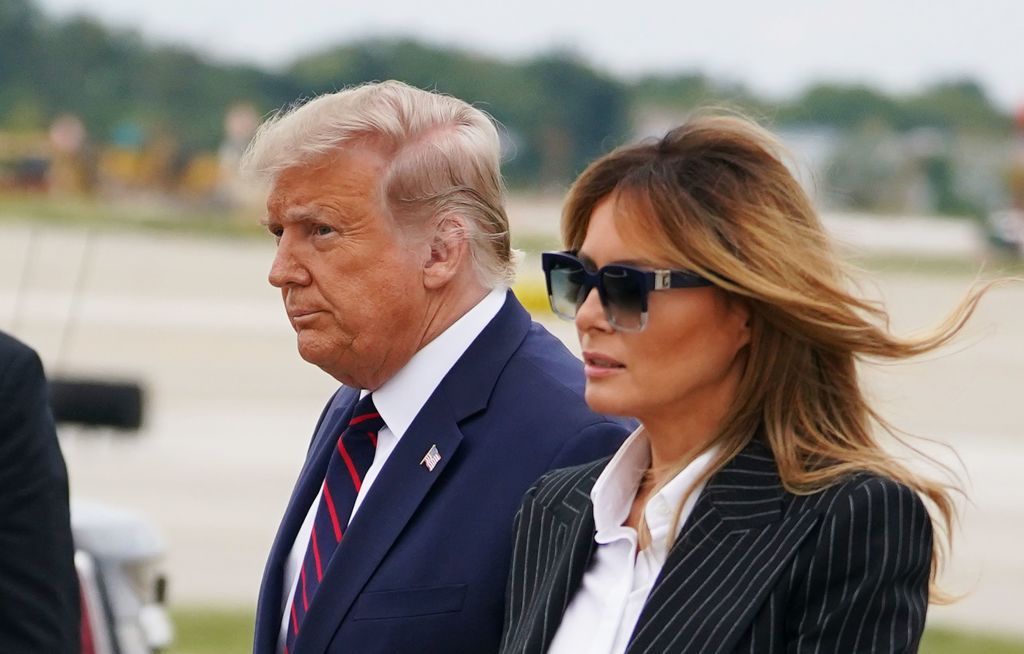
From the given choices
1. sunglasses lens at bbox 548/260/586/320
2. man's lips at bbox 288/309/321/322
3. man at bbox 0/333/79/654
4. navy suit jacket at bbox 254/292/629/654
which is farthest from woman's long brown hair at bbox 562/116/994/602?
man at bbox 0/333/79/654

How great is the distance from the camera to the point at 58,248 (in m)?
33.9

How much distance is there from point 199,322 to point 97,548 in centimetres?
2077

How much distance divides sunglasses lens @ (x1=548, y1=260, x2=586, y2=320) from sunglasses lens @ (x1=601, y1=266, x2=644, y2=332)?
74 millimetres

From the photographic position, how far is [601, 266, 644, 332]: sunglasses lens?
7.58ft

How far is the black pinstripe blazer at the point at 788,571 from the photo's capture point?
6.91 ft

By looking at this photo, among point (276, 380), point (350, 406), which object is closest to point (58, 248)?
point (276, 380)

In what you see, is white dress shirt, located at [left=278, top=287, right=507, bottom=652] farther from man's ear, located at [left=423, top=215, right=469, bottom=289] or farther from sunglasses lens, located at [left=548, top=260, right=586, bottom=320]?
sunglasses lens, located at [left=548, top=260, right=586, bottom=320]

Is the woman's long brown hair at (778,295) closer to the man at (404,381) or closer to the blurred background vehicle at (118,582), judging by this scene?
the man at (404,381)

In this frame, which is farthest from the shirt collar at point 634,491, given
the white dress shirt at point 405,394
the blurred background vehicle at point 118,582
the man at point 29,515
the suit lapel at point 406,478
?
the blurred background vehicle at point 118,582

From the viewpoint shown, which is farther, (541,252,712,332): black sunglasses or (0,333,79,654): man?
(0,333,79,654): man

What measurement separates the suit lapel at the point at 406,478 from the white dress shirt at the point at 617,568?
46 centimetres

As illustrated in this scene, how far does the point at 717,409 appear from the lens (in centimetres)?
237

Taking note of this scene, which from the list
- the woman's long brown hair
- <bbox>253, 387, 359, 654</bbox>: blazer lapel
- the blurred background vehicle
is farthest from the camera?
the blurred background vehicle

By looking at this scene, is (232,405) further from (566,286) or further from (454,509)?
(566,286)
